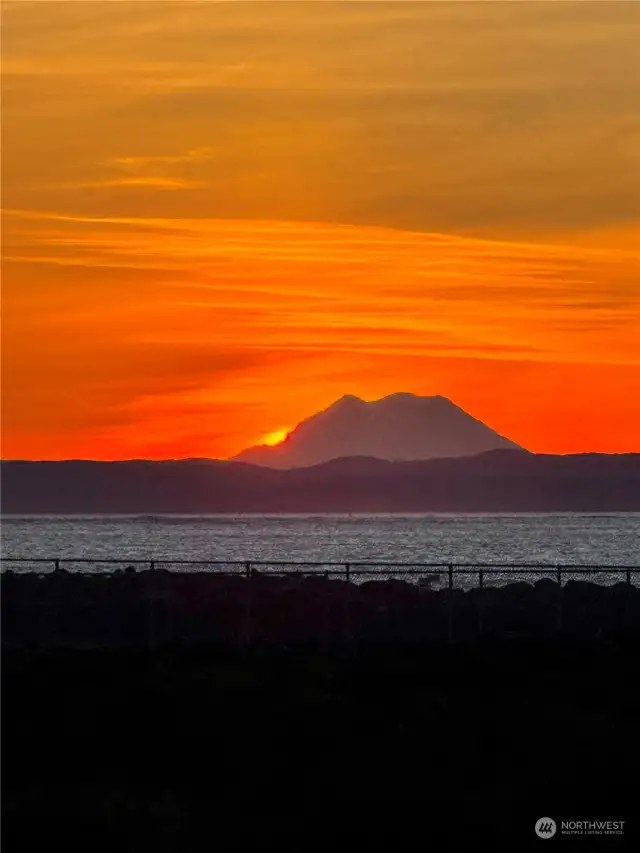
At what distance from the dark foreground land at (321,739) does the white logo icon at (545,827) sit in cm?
15

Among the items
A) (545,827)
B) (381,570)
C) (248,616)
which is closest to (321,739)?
(545,827)

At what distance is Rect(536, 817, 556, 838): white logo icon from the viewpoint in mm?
18938

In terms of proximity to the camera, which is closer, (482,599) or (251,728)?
(251,728)

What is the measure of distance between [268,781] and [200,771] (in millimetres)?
1047

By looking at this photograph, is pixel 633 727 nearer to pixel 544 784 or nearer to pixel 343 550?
pixel 544 784

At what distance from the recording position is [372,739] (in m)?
23.8

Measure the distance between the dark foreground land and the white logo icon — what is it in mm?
145

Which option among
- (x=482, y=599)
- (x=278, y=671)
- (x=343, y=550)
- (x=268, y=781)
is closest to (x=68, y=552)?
(x=343, y=550)

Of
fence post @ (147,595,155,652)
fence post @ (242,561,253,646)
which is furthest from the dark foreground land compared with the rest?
fence post @ (242,561,253,646)

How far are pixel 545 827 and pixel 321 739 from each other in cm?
534

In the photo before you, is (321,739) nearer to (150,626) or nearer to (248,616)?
(150,626)

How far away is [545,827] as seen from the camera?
1916cm

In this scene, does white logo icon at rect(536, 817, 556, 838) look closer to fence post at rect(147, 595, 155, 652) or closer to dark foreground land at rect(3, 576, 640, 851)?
dark foreground land at rect(3, 576, 640, 851)

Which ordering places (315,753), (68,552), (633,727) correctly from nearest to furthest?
(315,753)
(633,727)
(68,552)
